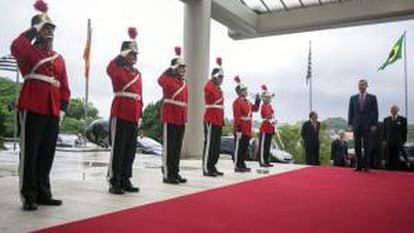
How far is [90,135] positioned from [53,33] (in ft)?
41.3

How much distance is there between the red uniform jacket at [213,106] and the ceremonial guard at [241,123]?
0.80 m

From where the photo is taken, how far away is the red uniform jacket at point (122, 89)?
4715mm

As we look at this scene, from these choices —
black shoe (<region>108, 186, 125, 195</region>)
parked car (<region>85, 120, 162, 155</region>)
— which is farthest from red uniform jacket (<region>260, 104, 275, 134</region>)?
parked car (<region>85, 120, 162, 155</region>)

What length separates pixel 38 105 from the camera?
378 cm

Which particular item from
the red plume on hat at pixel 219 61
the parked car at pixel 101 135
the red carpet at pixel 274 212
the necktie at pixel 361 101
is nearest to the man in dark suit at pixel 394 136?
the necktie at pixel 361 101

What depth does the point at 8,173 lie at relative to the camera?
6.37 meters

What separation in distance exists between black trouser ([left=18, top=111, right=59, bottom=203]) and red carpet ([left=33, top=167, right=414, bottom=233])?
0.72 metres

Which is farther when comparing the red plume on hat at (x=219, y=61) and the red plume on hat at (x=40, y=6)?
the red plume on hat at (x=219, y=61)

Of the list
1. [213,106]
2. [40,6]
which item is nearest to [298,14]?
[213,106]

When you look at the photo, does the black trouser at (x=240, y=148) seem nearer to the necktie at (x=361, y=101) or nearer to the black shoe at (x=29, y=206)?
the necktie at (x=361, y=101)

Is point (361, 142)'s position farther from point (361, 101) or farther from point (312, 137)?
point (312, 137)

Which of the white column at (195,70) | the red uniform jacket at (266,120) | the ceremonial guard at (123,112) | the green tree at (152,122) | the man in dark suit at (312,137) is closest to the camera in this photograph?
the ceremonial guard at (123,112)

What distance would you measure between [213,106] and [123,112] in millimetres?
2000

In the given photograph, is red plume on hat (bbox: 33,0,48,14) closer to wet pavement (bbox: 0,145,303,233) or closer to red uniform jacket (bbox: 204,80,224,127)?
wet pavement (bbox: 0,145,303,233)
